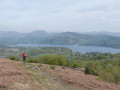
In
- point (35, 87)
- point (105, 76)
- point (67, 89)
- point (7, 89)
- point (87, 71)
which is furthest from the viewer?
point (87, 71)

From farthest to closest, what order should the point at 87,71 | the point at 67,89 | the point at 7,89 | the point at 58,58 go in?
the point at 58,58 → the point at 87,71 → the point at 67,89 → the point at 7,89

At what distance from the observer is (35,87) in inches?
445

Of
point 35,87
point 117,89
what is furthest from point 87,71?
point 35,87

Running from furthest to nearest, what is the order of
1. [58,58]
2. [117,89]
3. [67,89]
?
[58,58], [117,89], [67,89]

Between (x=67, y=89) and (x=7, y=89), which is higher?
(x=7, y=89)

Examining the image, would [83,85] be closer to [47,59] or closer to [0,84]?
[0,84]

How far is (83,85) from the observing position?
49.3 ft

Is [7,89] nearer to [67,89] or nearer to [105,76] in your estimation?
[67,89]

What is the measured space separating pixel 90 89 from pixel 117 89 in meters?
5.61

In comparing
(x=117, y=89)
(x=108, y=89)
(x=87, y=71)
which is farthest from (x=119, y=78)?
(x=108, y=89)

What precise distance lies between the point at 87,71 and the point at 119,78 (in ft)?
26.9

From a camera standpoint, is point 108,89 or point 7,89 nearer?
point 7,89

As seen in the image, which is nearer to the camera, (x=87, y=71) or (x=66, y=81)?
(x=66, y=81)

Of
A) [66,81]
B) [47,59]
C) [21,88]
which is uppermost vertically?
[21,88]
